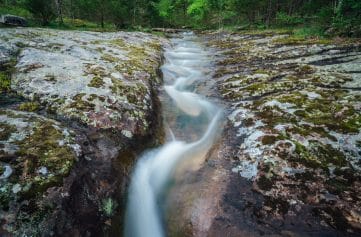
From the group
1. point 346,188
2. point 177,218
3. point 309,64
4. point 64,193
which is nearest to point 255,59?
point 309,64

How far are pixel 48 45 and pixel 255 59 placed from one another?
27.4ft

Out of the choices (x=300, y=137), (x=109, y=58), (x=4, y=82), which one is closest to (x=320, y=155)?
(x=300, y=137)

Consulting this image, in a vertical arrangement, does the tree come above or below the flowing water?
above

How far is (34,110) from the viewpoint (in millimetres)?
4605

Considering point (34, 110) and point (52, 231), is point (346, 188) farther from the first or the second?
point (34, 110)

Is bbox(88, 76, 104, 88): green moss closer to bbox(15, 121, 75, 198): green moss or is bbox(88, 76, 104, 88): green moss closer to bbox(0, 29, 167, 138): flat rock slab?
bbox(0, 29, 167, 138): flat rock slab

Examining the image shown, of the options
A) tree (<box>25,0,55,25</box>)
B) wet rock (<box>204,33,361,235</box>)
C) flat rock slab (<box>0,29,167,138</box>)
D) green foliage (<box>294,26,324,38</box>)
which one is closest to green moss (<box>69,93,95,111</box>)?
flat rock slab (<box>0,29,167,138</box>)

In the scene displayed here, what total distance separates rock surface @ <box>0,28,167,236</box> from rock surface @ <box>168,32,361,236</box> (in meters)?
1.26

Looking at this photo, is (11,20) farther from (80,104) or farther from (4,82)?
(80,104)

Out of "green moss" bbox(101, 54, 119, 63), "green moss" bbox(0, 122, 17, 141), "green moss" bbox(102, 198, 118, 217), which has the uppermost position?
"green moss" bbox(101, 54, 119, 63)

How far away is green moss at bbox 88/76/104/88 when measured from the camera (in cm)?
570

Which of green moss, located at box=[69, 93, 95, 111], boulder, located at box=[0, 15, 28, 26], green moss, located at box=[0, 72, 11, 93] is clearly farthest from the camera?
boulder, located at box=[0, 15, 28, 26]

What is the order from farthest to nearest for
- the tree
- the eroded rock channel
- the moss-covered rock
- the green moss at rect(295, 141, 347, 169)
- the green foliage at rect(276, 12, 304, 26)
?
the green foliage at rect(276, 12, 304, 26)
the tree
the green moss at rect(295, 141, 347, 169)
the eroded rock channel
the moss-covered rock

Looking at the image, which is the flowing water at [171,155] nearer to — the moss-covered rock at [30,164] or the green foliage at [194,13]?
the moss-covered rock at [30,164]
